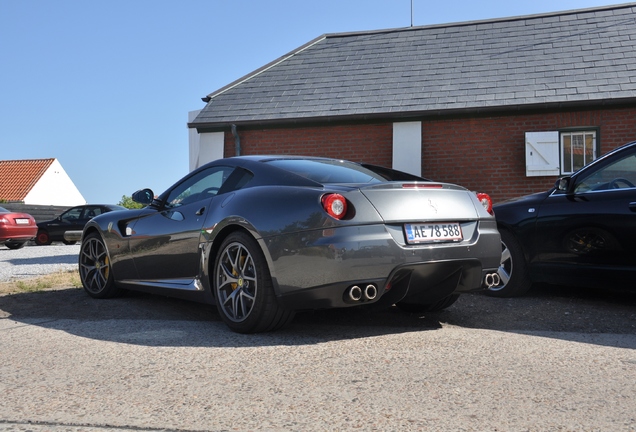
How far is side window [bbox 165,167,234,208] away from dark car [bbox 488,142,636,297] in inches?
116

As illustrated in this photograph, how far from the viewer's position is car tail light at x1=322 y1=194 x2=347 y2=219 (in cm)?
448

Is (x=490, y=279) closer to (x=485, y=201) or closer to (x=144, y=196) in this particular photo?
(x=485, y=201)

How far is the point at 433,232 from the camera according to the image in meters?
4.70

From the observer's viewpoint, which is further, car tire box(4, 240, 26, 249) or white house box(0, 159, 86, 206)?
white house box(0, 159, 86, 206)

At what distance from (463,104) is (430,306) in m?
8.43

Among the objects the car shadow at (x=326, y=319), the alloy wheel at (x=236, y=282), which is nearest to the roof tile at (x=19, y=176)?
the car shadow at (x=326, y=319)

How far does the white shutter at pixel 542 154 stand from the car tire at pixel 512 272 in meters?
6.61

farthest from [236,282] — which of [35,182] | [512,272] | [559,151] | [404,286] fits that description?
[35,182]

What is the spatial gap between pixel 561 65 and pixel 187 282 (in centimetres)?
1088

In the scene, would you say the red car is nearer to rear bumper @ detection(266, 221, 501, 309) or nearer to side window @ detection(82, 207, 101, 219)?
side window @ detection(82, 207, 101, 219)

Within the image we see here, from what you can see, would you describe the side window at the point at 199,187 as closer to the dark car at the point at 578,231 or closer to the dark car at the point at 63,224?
the dark car at the point at 578,231

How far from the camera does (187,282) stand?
553 cm

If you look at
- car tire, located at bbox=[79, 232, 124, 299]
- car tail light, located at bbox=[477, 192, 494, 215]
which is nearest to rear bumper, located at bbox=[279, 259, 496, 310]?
car tail light, located at bbox=[477, 192, 494, 215]

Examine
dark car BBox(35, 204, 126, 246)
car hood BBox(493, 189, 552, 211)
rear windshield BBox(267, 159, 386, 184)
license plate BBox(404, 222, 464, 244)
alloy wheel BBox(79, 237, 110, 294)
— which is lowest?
dark car BBox(35, 204, 126, 246)
